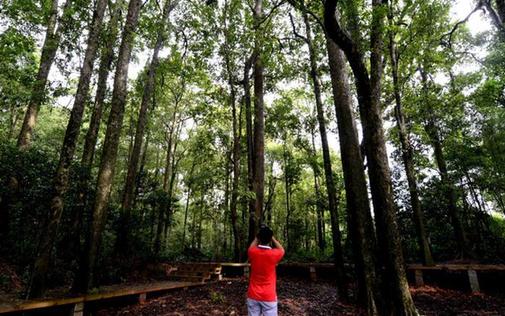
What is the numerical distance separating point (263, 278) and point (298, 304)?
3.75 m

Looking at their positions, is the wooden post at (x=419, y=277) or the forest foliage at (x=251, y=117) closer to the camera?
the forest foliage at (x=251, y=117)

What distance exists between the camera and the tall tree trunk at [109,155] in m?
5.97

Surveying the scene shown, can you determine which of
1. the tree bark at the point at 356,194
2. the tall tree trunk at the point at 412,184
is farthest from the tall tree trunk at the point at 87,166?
the tall tree trunk at the point at 412,184

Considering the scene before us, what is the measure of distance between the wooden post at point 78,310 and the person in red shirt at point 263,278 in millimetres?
3832

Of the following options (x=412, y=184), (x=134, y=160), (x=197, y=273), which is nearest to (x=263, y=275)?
(x=197, y=273)

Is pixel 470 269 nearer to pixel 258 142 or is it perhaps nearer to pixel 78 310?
pixel 258 142

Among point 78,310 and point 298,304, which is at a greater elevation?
point 78,310

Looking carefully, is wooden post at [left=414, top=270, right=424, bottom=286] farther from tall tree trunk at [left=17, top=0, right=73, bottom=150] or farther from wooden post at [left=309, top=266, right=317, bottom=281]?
tall tree trunk at [left=17, top=0, right=73, bottom=150]

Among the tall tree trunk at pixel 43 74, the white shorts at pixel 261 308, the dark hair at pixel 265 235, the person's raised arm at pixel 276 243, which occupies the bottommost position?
the white shorts at pixel 261 308

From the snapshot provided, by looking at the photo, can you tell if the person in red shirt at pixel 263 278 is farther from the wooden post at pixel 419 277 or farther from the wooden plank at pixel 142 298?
the wooden post at pixel 419 277

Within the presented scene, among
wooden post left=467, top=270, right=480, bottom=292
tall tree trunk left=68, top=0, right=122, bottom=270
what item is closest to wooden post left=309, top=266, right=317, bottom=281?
wooden post left=467, top=270, right=480, bottom=292

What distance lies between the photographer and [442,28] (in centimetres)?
1127

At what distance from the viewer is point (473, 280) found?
7949 millimetres

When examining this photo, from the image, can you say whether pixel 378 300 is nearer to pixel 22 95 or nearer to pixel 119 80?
pixel 119 80
